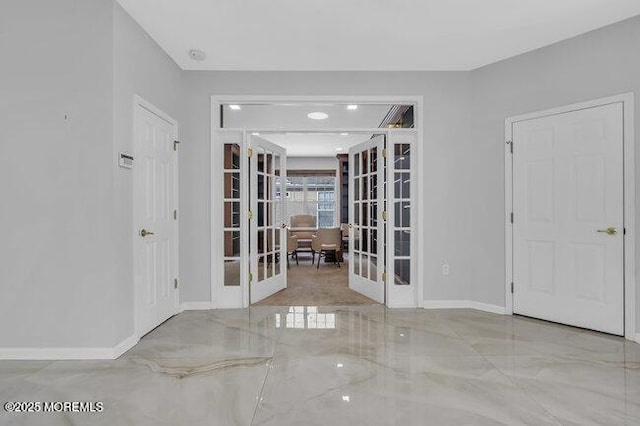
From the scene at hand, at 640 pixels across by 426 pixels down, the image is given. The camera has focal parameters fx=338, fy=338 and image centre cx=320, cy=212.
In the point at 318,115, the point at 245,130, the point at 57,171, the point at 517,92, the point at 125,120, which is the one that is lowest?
the point at 57,171

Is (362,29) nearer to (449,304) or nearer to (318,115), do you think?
(318,115)

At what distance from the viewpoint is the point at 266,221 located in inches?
167

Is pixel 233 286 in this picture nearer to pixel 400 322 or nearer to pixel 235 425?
pixel 400 322

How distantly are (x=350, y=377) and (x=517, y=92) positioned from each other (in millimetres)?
3144

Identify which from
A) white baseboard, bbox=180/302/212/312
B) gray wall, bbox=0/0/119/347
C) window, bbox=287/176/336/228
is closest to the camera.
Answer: gray wall, bbox=0/0/119/347

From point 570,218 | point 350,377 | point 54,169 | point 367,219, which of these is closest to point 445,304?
point 367,219

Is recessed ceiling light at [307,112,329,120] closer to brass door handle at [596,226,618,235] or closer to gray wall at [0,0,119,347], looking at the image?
gray wall at [0,0,119,347]

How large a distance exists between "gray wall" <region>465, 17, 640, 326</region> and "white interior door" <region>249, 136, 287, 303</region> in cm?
234

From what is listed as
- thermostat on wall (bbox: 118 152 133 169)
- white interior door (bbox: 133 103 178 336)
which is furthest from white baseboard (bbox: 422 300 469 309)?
thermostat on wall (bbox: 118 152 133 169)

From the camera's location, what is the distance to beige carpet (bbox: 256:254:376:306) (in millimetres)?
3963

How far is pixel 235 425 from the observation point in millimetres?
1684

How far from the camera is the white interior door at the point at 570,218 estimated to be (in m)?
2.89

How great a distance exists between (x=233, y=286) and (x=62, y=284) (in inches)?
64.3

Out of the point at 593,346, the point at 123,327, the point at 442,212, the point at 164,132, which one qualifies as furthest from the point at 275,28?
the point at 593,346
